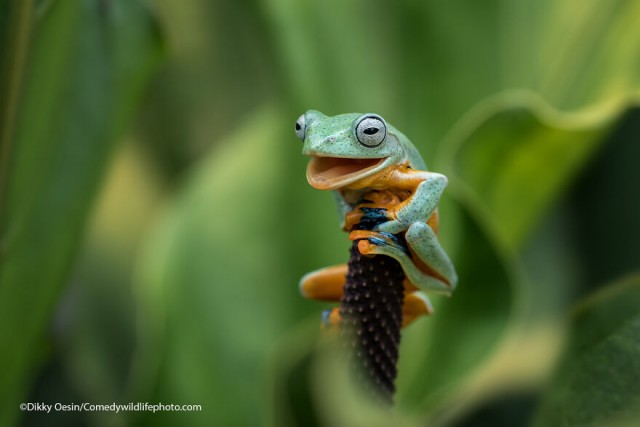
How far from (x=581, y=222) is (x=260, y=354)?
0.50 meters

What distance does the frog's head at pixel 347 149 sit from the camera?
1.03 ft

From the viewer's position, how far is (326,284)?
0.39 m

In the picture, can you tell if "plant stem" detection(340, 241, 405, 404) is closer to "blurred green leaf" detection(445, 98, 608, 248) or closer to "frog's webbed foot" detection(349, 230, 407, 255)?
"frog's webbed foot" detection(349, 230, 407, 255)

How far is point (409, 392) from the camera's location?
634mm

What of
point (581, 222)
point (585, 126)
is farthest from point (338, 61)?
point (581, 222)

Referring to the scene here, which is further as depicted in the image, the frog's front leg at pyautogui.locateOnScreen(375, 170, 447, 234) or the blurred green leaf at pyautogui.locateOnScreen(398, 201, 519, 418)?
the blurred green leaf at pyautogui.locateOnScreen(398, 201, 519, 418)

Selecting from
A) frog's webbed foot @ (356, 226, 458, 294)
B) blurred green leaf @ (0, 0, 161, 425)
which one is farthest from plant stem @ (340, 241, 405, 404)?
blurred green leaf @ (0, 0, 161, 425)

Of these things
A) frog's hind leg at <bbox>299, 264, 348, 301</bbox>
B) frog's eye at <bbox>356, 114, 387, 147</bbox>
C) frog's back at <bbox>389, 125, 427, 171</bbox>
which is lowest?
frog's hind leg at <bbox>299, 264, 348, 301</bbox>

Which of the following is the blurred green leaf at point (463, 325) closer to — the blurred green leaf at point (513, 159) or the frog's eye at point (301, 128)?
the blurred green leaf at point (513, 159)

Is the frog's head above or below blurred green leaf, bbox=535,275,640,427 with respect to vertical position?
above

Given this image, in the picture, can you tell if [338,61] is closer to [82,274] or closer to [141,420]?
[141,420]

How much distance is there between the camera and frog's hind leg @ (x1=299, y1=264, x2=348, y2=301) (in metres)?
Result: 0.39

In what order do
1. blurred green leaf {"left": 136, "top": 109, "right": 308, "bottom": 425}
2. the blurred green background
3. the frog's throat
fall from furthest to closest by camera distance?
1. blurred green leaf {"left": 136, "top": 109, "right": 308, "bottom": 425}
2. the blurred green background
3. the frog's throat

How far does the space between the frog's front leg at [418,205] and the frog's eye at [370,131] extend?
0.08 ft
